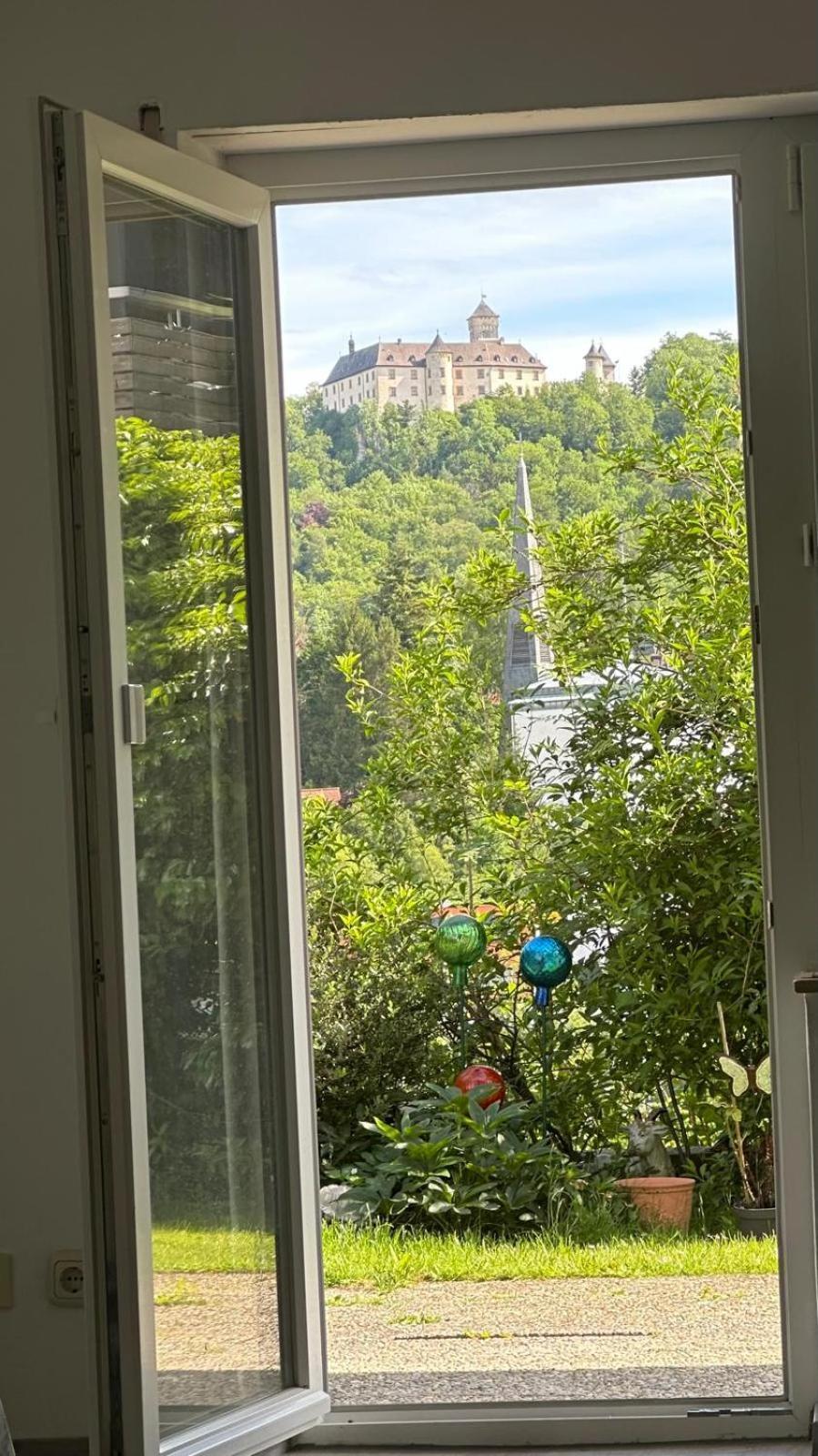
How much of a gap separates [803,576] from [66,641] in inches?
50.9

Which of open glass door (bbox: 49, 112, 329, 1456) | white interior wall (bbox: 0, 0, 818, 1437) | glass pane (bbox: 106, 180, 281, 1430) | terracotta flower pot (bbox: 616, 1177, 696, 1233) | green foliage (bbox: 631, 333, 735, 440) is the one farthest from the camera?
terracotta flower pot (bbox: 616, 1177, 696, 1233)

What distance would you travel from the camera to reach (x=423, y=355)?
3.21 m

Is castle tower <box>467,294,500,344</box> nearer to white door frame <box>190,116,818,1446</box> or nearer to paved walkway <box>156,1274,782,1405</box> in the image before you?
white door frame <box>190,116,818,1446</box>

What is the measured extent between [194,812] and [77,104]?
4.16 ft

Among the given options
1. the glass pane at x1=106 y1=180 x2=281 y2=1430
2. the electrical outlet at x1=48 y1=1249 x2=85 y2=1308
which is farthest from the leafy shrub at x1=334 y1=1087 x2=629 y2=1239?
the electrical outlet at x1=48 y1=1249 x2=85 y2=1308

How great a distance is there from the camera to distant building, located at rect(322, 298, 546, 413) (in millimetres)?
3160

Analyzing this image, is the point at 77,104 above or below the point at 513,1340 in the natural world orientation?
above

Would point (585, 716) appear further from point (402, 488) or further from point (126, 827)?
point (126, 827)

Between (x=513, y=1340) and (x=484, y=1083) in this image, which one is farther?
(x=484, y=1083)

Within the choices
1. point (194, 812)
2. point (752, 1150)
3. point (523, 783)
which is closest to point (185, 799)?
point (194, 812)

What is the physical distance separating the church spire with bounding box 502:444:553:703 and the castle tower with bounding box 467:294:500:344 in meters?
0.37

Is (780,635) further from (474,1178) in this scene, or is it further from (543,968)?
(474,1178)

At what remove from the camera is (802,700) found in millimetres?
2689

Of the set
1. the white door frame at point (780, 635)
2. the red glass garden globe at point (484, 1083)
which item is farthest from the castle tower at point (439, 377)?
the red glass garden globe at point (484, 1083)
